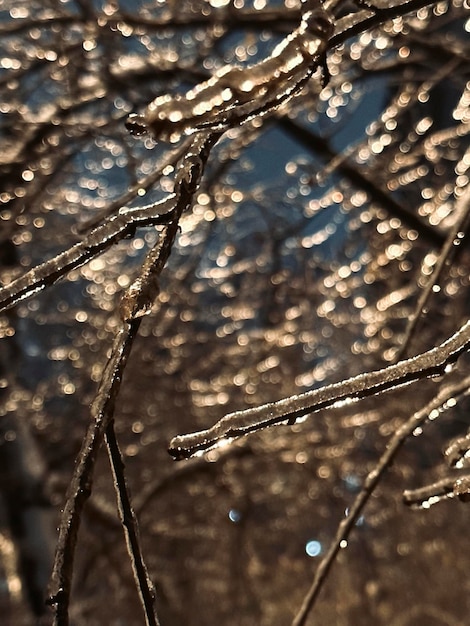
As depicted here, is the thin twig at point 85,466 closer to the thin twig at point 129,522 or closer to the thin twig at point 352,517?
the thin twig at point 129,522

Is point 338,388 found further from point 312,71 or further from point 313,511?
point 313,511

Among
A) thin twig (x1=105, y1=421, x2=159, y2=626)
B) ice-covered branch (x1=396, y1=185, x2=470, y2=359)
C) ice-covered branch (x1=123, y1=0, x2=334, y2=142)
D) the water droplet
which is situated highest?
the water droplet

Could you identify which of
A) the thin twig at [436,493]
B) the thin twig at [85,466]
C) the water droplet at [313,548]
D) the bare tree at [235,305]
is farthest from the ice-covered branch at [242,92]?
the water droplet at [313,548]

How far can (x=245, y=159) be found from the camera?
3662mm

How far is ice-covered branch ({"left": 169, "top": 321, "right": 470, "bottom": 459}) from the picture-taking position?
50cm

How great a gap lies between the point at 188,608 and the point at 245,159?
2.98m

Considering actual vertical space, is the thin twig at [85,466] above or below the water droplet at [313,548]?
below

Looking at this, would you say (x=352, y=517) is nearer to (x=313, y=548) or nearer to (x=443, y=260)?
(x=443, y=260)

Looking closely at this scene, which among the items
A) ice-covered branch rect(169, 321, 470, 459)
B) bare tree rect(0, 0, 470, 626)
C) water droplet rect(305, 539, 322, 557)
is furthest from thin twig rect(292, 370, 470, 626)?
water droplet rect(305, 539, 322, 557)

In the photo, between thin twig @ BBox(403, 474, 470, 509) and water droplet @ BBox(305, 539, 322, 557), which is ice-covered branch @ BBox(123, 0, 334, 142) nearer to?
thin twig @ BBox(403, 474, 470, 509)

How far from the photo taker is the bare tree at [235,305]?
514mm

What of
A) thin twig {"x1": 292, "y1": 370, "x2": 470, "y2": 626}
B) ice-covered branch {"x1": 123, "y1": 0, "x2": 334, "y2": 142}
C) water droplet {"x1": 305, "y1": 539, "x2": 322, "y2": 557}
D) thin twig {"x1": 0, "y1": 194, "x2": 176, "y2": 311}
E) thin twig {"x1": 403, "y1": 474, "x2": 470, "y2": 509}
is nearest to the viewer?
ice-covered branch {"x1": 123, "y1": 0, "x2": 334, "y2": 142}

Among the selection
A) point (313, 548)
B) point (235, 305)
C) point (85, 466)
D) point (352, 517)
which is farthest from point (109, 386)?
point (313, 548)

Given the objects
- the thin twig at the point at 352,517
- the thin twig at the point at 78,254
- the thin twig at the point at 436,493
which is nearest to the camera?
the thin twig at the point at 78,254
